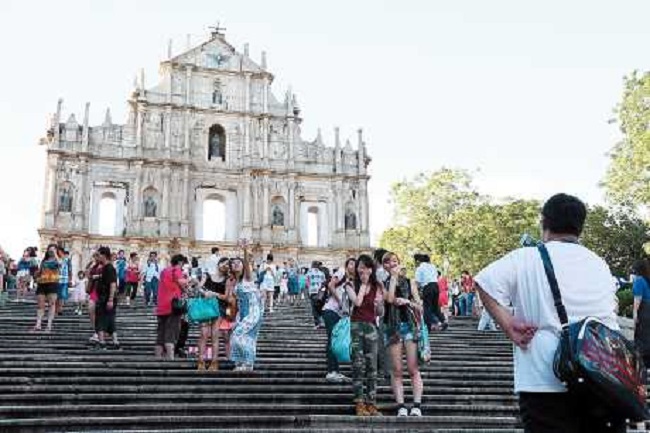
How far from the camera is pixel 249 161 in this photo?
39.2 meters

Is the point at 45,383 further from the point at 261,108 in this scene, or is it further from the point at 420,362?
the point at 261,108

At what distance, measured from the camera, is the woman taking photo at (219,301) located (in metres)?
9.28

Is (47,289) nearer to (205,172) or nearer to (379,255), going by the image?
(379,255)

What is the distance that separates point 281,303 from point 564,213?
1833 cm

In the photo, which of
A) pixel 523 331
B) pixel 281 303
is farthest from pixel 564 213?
pixel 281 303

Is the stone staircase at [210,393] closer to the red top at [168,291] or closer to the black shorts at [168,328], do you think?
the black shorts at [168,328]

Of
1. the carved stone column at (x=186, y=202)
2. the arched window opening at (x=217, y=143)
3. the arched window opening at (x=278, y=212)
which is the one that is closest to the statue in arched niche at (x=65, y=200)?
the carved stone column at (x=186, y=202)

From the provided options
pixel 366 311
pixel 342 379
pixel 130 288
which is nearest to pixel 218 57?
pixel 130 288

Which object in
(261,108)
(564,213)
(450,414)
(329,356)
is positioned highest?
(261,108)

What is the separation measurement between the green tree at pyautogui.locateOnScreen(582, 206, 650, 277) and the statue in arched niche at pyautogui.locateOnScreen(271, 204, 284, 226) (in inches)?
608

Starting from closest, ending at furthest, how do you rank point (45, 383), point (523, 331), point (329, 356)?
point (523, 331), point (45, 383), point (329, 356)

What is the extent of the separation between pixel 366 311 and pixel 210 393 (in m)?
2.13

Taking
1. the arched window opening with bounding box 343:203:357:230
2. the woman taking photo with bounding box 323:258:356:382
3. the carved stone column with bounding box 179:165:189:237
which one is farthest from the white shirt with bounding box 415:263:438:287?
the arched window opening with bounding box 343:203:357:230

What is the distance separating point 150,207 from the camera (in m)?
37.2
